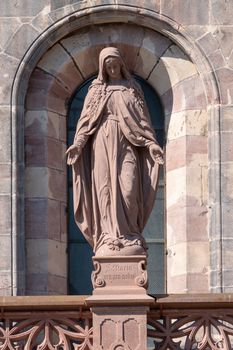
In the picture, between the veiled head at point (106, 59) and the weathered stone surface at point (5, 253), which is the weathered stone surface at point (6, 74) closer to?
the weathered stone surface at point (5, 253)

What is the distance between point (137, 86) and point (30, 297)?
2.60m

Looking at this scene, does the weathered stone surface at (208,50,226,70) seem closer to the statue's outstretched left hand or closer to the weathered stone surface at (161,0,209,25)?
Result: the weathered stone surface at (161,0,209,25)

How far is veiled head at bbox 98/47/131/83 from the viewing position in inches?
1460

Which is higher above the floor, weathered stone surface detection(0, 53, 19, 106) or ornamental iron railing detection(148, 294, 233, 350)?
weathered stone surface detection(0, 53, 19, 106)

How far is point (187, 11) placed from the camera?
40031mm

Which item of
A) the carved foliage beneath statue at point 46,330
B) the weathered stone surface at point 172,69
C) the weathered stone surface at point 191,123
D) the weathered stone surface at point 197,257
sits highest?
the weathered stone surface at point 172,69

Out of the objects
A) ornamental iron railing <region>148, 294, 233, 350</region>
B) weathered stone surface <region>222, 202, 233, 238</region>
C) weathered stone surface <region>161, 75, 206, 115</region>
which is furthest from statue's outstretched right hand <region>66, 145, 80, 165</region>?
weathered stone surface <region>161, 75, 206, 115</region>

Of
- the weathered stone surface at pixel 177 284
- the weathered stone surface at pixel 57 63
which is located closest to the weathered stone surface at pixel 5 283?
the weathered stone surface at pixel 177 284

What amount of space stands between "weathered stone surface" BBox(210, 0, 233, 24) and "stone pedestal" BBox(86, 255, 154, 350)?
4.78 meters

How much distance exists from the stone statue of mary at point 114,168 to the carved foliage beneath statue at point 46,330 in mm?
794

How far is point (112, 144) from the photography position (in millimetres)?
36688

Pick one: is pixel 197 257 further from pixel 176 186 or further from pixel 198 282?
pixel 176 186

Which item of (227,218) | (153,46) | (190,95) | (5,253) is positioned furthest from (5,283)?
(153,46)

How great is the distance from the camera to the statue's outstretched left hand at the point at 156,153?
3659 centimetres
